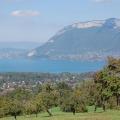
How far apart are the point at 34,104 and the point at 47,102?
2.24 metres

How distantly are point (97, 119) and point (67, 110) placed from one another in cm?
3726

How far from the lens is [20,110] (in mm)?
70312

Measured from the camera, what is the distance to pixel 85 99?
242 ft

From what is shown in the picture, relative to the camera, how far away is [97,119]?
3372 cm

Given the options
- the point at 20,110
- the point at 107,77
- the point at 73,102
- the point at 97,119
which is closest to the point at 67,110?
the point at 73,102

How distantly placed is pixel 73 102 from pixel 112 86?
1524 cm

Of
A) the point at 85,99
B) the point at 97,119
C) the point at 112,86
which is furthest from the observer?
the point at 85,99

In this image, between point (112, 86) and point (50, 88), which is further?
point (50, 88)

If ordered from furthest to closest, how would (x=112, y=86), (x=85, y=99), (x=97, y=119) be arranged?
(x=85, y=99)
(x=112, y=86)
(x=97, y=119)

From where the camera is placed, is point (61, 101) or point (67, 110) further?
point (61, 101)

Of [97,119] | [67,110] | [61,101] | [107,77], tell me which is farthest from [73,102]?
[97,119]

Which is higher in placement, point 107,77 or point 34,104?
point 107,77

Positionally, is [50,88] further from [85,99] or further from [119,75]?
[119,75]

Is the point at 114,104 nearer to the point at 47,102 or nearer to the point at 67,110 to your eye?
the point at 67,110
